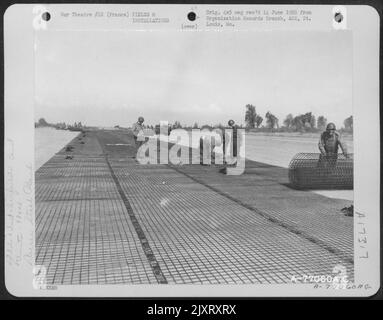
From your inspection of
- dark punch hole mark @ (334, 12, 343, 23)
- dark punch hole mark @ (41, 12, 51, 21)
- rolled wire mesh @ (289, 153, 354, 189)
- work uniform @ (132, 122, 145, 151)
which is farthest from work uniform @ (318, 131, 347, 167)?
dark punch hole mark @ (41, 12, 51, 21)

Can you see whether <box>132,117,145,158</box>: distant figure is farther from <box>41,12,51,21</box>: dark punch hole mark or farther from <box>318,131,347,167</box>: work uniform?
<box>318,131,347,167</box>: work uniform

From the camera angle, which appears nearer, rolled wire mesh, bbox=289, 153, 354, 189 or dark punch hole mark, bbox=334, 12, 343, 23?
dark punch hole mark, bbox=334, 12, 343, 23

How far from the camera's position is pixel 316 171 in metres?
5.19

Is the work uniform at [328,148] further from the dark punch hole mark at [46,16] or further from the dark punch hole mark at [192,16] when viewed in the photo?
the dark punch hole mark at [46,16]

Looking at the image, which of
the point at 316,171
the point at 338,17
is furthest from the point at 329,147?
the point at 338,17

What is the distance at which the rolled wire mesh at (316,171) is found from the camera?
4.08 metres

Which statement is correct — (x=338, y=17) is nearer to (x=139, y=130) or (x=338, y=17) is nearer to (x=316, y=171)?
(x=139, y=130)

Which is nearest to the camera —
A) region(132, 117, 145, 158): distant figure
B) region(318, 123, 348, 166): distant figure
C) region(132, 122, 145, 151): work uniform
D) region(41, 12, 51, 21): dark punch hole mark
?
region(41, 12, 51, 21): dark punch hole mark

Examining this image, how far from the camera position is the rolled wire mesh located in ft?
13.4

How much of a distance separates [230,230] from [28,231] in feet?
5.70

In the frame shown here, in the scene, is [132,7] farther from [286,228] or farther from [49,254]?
[286,228]
